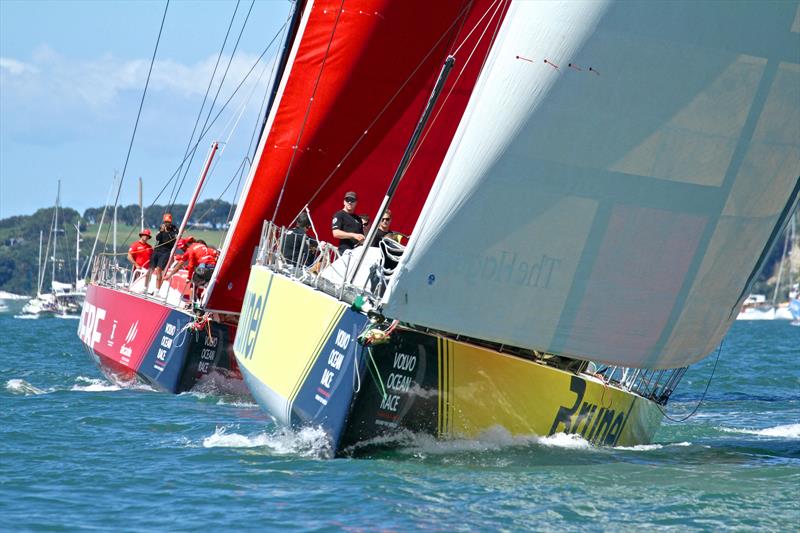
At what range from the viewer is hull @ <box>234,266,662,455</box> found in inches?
321

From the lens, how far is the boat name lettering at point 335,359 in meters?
8.30

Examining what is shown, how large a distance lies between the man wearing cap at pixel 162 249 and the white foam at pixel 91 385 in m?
1.31

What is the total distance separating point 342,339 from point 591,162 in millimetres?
1937

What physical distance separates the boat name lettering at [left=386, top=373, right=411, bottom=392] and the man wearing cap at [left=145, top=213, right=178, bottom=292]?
8.06 metres

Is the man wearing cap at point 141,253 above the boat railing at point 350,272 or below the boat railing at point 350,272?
below

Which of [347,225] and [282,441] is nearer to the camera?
[282,441]

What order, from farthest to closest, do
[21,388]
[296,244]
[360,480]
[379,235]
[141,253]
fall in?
[141,253], [21,388], [296,244], [379,235], [360,480]

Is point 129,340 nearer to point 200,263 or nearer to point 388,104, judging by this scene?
point 200,263

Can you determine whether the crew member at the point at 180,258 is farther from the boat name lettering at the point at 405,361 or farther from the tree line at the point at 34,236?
the tree line at the point at 34,236

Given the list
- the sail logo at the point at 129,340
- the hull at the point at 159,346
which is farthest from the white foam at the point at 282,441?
the sail logo at the point at 129,340

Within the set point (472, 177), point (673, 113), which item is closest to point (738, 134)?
point (673, 113)

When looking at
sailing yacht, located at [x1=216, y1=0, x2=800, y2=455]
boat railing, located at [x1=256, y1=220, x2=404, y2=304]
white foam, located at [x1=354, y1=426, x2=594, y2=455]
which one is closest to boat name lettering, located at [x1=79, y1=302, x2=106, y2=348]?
boat railing, located at [x1=256, y1=220, x2=404, y2=304]

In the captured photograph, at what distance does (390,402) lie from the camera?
26.9 feet

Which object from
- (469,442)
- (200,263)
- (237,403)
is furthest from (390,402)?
(200,263)
